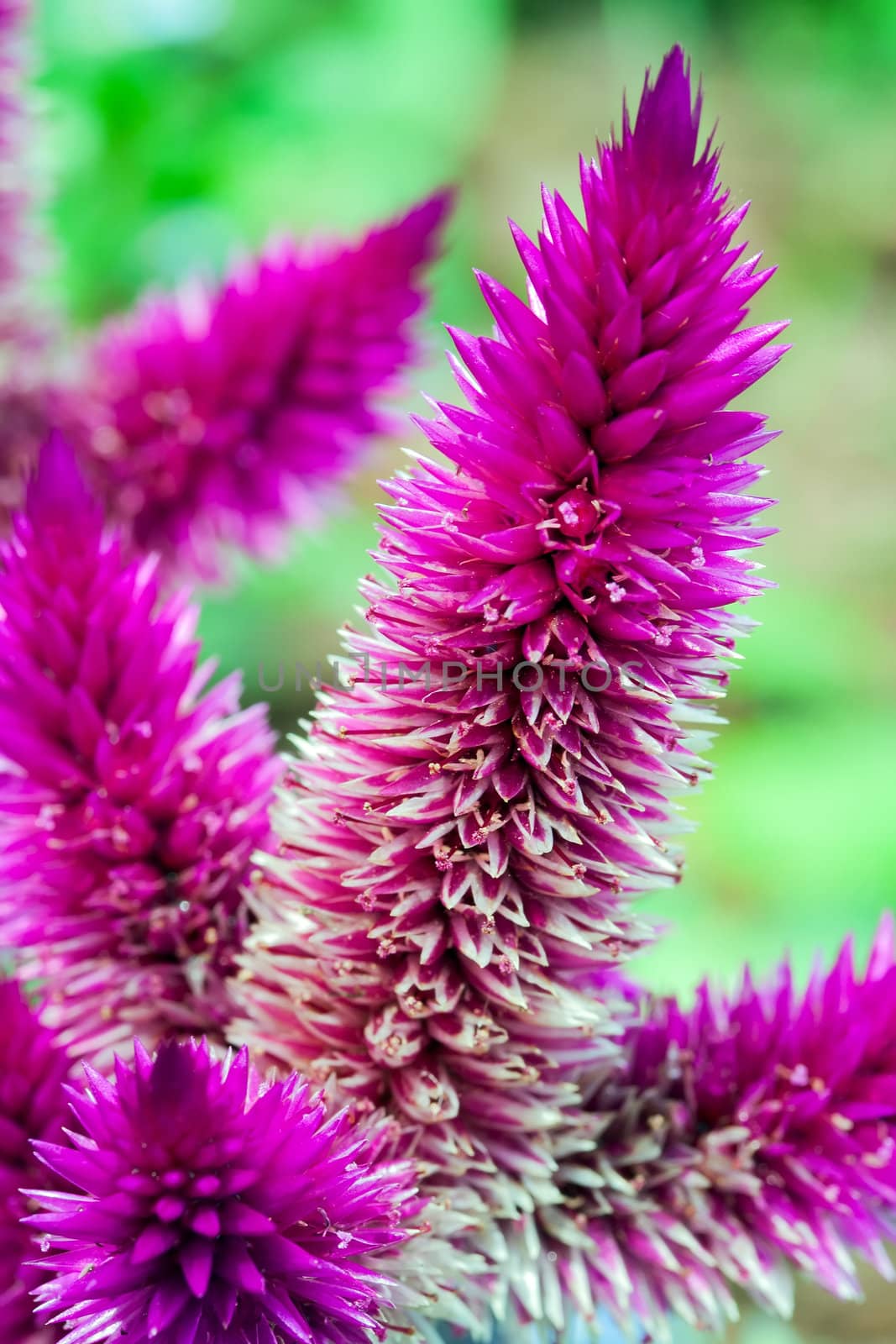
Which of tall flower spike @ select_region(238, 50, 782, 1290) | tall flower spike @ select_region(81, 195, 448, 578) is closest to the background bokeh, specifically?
tall flower spike @ select_region(81, 195, 448, 578)

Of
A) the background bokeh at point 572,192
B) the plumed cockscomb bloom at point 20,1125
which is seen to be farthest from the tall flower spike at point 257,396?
the background bokeh at point 572,192

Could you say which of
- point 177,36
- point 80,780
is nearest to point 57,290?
point 177,36

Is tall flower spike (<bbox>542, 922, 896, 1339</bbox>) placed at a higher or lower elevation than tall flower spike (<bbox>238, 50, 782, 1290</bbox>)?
lower

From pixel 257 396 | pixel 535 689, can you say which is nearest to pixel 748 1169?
pixel 535 689

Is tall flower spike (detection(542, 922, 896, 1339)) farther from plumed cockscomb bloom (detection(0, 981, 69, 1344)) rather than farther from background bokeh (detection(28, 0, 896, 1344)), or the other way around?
background bokeh (detection(28, 0, 896, 1344))

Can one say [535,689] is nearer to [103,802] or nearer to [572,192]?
[103,802]

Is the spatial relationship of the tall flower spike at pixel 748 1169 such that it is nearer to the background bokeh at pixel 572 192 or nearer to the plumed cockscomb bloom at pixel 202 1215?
the plumed cockscomb bloom at pixel 202 1215
